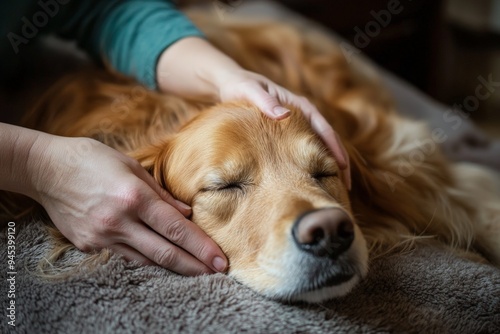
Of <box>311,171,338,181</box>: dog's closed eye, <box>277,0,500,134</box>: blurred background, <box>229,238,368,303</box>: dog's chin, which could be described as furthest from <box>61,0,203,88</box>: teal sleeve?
<box>277,0,500,134</box>: blurred background

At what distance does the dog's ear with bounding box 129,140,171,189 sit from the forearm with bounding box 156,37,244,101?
266 mm

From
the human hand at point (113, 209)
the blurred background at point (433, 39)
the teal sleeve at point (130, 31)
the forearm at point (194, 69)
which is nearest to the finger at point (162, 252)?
the human hand at point (113, 209)

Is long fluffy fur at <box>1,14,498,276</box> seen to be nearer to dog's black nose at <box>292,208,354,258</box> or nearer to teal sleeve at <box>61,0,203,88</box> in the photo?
teal sleeve at <box>61,0,203,88</box>

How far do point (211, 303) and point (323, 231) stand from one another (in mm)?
280

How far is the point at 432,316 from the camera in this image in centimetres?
128

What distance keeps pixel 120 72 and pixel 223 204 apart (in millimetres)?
882

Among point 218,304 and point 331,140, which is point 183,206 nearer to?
point 218,304

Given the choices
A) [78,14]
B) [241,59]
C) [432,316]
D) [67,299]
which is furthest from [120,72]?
[432,316]

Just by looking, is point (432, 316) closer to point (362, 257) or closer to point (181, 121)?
point (362, 257)

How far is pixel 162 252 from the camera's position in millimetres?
1257

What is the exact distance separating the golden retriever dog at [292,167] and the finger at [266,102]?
0.02 m

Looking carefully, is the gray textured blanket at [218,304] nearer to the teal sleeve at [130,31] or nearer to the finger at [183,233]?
the finger at [183,233]

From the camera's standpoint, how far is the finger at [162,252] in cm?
125

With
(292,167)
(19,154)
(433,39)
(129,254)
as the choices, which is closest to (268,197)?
(292,167)
